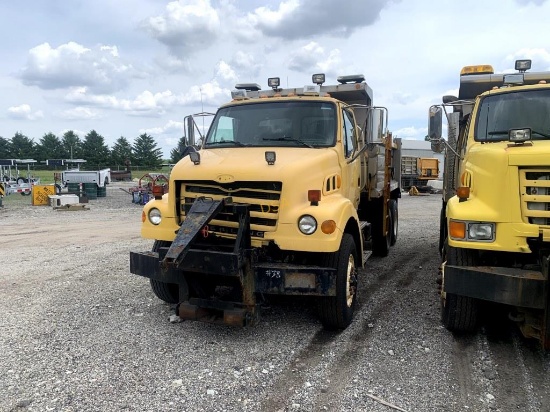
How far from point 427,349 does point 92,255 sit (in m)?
6.91

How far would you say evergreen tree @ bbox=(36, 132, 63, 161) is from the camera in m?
85.3

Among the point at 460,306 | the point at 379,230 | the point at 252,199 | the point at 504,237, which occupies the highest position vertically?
the point at 252,199

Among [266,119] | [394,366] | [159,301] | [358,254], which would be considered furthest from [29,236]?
[394,366]

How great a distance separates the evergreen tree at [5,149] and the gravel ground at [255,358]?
3493 inches

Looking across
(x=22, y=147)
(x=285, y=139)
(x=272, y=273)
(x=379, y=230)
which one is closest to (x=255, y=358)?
(x=272, y=273)

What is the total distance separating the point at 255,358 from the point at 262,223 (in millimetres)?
1286

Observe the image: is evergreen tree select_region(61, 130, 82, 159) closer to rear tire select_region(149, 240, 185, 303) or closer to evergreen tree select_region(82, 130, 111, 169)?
evergreen tree select_region(82, 130, 111, 169)

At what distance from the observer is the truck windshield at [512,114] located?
5.04m

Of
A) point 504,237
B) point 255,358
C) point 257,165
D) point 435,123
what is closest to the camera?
point 504,237

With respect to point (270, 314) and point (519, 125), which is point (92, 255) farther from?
point (519, 125)

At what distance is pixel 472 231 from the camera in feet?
13.6

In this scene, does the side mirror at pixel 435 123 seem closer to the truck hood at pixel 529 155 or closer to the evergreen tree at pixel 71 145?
the truck hood at pixel 529 155

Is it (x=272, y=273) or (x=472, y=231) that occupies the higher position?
(x=472, y=231)

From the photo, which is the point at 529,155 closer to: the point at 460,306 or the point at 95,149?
the point at 460,306
